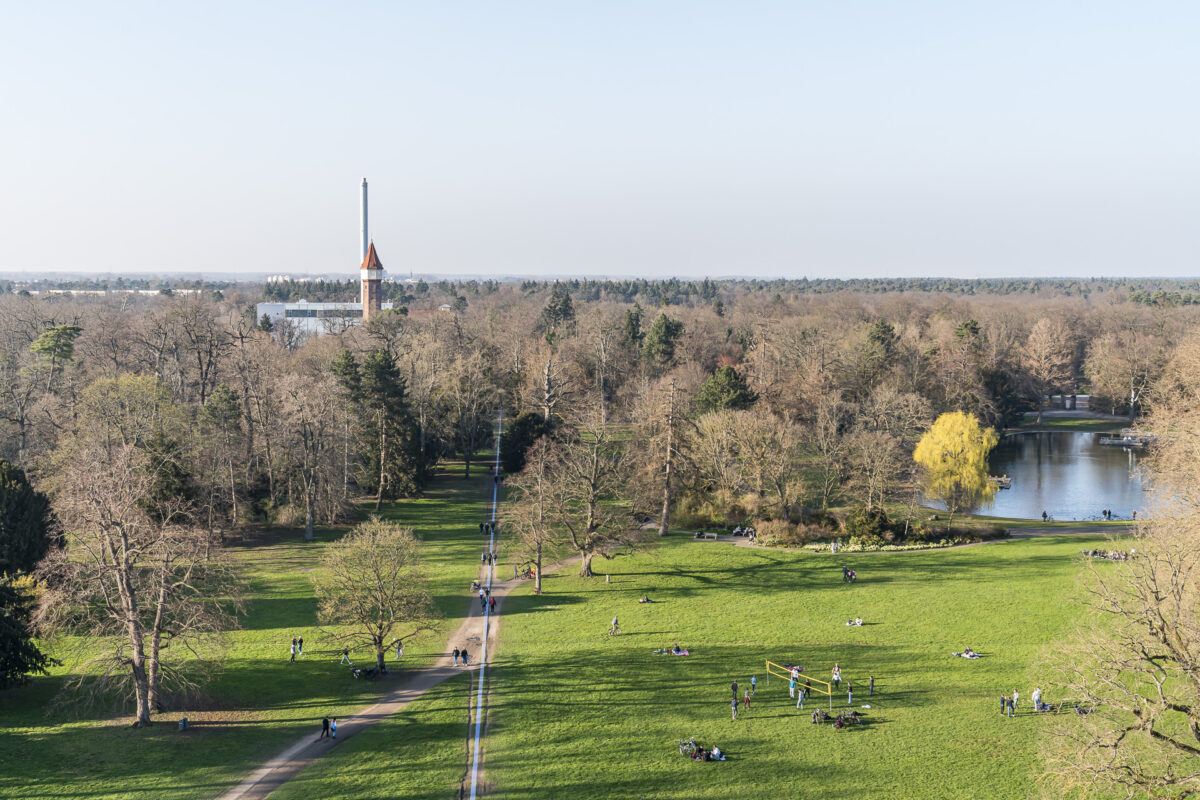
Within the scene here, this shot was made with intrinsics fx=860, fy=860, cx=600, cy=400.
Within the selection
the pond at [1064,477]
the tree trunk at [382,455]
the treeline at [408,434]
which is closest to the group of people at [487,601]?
the treeline at [408,434]

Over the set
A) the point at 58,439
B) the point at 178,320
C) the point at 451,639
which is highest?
the point at 178,320

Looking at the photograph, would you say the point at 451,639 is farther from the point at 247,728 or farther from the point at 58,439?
the point at 58,439

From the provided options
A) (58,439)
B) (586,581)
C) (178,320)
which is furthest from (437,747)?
(178,320)

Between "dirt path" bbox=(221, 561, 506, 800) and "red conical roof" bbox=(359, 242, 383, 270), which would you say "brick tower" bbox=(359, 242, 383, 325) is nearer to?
"red conical roof" bbox=(359, 242, 383, 270)

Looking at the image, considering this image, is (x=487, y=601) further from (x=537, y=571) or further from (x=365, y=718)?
(x=365, y=718)

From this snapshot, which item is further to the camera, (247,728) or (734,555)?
(734,555)

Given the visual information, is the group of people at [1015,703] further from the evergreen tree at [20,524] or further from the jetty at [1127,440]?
the jetty at [1127,440]
